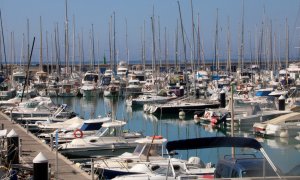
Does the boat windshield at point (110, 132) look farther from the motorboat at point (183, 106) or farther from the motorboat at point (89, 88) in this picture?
the motorboat at point (89, 88)

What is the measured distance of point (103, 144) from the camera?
2733 centimetres

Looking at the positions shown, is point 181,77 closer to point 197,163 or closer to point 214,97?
point 214,97

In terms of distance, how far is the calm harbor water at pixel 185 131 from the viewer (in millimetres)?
28141

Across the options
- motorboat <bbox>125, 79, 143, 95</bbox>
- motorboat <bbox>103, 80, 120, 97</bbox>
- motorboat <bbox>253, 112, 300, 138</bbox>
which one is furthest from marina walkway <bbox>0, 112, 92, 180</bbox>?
motorboat <bbox>125, 79, 143, 95</bbox>

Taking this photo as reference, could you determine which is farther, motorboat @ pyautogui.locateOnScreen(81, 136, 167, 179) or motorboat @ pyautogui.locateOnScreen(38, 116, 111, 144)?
motorboat @ pyautogui.locateOnScreen(38, 116, 111, 144)

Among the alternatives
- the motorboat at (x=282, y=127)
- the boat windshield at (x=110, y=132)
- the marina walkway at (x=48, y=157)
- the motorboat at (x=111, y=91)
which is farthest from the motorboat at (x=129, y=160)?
the motorboat at (x=111, y=91)

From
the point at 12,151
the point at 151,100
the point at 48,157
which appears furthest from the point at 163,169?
the point at 151,100

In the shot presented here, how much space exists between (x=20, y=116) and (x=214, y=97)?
71.0 ft

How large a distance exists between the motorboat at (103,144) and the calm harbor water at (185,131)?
2.87 meters

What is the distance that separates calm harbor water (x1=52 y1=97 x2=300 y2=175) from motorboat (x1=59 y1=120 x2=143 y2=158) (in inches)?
113

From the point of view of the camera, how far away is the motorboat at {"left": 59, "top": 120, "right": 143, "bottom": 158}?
2717 centimetres

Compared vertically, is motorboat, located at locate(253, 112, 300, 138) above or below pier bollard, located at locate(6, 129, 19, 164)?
below

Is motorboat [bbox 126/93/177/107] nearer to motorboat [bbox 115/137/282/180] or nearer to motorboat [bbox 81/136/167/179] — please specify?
motorboat [bbox 81/136/167/179]

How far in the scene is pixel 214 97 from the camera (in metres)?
56.4
